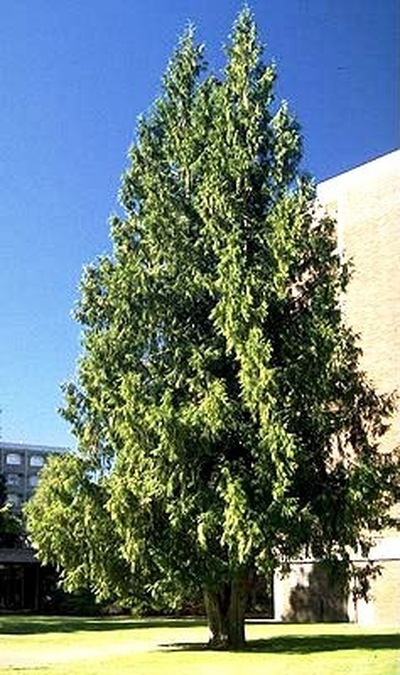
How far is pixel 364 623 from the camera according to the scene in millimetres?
29797

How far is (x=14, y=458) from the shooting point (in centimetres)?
10169

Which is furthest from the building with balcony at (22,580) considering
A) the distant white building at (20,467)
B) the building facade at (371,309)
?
the distant white building at (20,467)

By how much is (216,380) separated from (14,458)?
85.9m

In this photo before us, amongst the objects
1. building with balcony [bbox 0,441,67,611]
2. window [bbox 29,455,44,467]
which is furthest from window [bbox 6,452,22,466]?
building with balcony [bbox 0,441,67,611]

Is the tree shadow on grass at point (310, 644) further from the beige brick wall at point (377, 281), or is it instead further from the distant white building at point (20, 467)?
the distant white building at point (20, 467)

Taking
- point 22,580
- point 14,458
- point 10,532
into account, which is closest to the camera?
point 22,580

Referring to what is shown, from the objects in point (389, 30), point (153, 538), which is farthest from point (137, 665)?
point (389, 30)

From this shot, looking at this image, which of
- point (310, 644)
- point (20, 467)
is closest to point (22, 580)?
point (310, 644)

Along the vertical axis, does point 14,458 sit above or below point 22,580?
above

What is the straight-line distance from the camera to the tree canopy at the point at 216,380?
1806 centimetres

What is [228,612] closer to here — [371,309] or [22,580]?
[371,309]

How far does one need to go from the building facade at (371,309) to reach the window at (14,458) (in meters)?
69.5

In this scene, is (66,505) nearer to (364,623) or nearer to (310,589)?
(364,623)

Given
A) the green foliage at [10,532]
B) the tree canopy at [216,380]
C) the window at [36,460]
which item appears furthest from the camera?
the window at [36,460]
